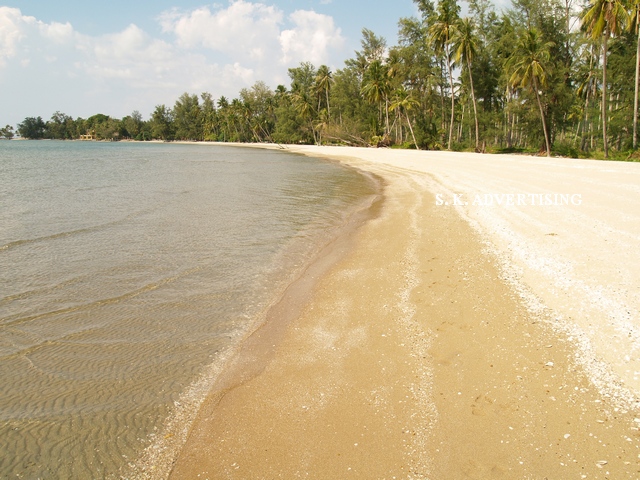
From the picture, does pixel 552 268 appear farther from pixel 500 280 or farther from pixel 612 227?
pixel 612 227

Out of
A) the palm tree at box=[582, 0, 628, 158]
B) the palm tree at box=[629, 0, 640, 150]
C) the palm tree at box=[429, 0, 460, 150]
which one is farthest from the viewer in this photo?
the palm tree at box=[429, 0, 460, 150]

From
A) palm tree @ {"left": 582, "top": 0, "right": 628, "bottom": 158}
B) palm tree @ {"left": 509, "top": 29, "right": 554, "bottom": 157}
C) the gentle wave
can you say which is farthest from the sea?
palm tree @ {"left": 509, "top": 29, "right": 554, "bottom": 157}

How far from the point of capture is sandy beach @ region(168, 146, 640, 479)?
2.89 m

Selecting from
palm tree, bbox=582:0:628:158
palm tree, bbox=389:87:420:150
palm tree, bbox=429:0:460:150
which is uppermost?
palm tree, bbox=429:0:460:150

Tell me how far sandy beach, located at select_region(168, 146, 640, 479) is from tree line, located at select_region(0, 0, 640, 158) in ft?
93.8

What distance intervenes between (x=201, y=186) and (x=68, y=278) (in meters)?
14.8

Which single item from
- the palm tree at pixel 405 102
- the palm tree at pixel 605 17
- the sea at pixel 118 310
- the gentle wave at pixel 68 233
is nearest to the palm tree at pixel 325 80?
the palm tree at pixel 405 102

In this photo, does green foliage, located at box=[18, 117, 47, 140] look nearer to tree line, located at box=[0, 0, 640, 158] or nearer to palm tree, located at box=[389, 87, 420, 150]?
tree line, located at box=[0, 0, 640, 158]

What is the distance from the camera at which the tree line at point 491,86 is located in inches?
1246

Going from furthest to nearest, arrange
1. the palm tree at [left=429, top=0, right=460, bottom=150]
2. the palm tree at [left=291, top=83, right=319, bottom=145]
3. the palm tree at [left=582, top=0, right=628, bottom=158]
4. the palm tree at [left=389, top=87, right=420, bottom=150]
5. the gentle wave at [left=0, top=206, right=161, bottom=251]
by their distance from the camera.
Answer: the palm tree at [left=291, top=83, right=319, bottom=145], the palm tree at [left=389, top=87, right=420, bottom=150], the palm tree at [left=429, top=0, right=460, bottom=150], the palm tree at [left=582, top=0, right=628, bottom=158], the gentle wave at [left=0, top=206, right=161, bottom=251]

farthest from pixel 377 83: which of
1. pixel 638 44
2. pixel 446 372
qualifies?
pixel 446 372

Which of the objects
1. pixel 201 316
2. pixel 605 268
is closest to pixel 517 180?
pixel 605 268

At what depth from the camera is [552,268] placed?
19.6 feet

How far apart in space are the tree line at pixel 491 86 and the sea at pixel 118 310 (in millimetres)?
28873
